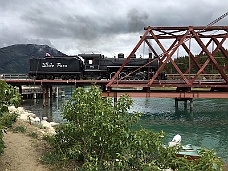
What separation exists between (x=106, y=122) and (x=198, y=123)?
21745 mm

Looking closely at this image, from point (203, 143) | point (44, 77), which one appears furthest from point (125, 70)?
point (203, 143)

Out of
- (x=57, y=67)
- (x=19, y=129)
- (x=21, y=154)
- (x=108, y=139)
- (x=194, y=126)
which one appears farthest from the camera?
(x=57, y=67)

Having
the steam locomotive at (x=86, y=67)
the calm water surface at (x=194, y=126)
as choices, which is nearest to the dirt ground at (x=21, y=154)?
the calm water surface at (x=194, y=126)

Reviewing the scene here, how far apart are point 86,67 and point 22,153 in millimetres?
26512

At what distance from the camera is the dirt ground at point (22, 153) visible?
953 centimetres

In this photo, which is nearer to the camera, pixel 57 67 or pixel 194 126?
pixel 194 126

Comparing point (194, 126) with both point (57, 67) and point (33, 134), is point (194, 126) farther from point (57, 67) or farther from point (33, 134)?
point (57, 67)

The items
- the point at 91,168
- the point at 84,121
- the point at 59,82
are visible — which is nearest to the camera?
the point at 91,168

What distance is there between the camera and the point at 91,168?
7.83 metres

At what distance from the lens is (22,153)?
10.7 m

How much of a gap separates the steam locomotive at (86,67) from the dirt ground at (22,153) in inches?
925

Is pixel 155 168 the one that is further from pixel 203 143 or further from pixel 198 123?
pixel 198 123

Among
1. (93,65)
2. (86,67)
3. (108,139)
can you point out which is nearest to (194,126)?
(93,65)

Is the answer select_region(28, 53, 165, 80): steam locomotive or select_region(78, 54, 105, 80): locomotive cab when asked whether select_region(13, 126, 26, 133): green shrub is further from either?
select_region(78, 54, 105, 80): locomotive cab
